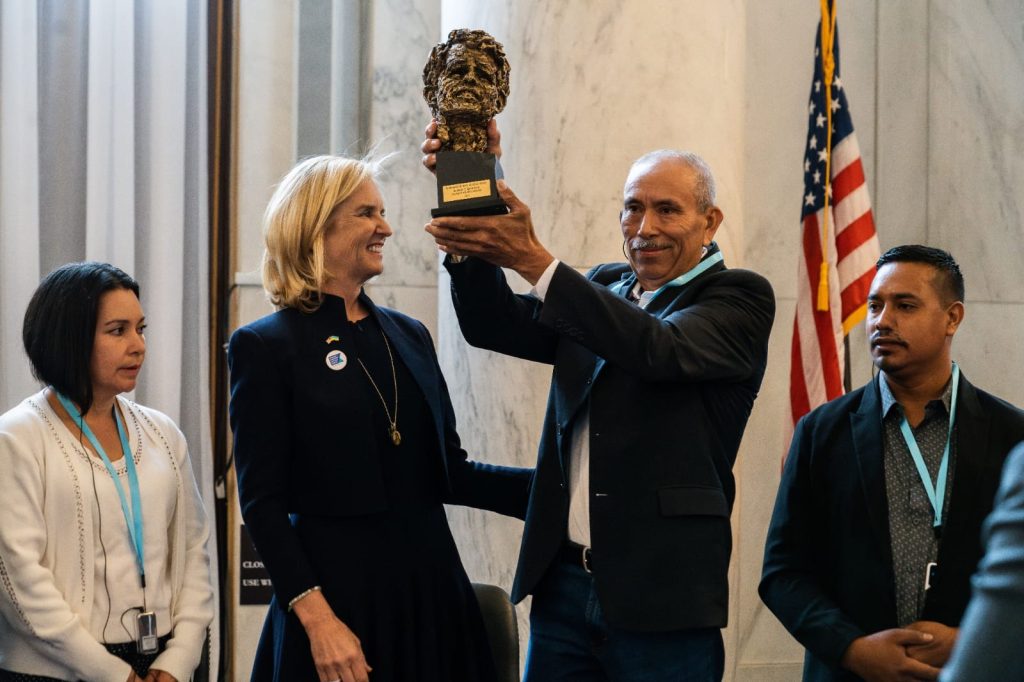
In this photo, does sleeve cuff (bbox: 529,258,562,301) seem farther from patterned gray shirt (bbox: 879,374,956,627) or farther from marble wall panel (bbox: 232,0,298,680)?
marble wall panel (bbox: 232,0,298,680)

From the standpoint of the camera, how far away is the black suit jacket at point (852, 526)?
2.89 m

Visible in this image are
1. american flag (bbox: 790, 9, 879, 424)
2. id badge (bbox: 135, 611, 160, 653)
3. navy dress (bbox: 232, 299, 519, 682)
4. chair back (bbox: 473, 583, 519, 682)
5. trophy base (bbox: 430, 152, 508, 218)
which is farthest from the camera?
american flag (bbox: 790, 9, 879, 424)

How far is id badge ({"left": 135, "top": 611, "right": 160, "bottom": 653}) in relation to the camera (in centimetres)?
321

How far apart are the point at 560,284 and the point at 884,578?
1.15 meters

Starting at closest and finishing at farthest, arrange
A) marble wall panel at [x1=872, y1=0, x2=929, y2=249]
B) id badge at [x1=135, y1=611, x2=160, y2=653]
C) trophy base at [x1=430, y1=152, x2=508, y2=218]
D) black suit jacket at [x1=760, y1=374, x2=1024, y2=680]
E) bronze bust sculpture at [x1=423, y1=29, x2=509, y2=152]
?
trophy base at [x1=430, y1=152, x2=508, y2=218] < bronze bust sculpture at [x1=423, y1=29, x2=509, y2=152] < black suit jacket at [x1=760, y1=374, x2=1024, y2=680] < id badge at [x1=135, y1=611, x2=160, y2=653] < marble wall panel at [x1=872, y1=0, x2=929, y2=249]

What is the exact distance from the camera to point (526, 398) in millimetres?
4312

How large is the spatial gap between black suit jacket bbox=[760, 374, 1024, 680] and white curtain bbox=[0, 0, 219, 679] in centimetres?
286

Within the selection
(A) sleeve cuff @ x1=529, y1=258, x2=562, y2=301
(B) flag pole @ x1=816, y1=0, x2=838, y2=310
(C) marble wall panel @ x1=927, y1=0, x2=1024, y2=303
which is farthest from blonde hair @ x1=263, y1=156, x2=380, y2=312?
(C) marble wall panel @ x1=927, y1=0, x2=1024, y2=303

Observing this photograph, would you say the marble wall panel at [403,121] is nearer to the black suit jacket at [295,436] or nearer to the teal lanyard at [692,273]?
the black suit jacket at [295,436]

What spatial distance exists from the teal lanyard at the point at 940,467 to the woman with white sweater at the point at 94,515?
2.01 m

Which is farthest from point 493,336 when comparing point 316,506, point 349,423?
point 316,506

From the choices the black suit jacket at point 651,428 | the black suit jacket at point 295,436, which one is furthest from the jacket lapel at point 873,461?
the black suit jacket at point 295,436

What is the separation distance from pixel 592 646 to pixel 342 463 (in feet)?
2.37

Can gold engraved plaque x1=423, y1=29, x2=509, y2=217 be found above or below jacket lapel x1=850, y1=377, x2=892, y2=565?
above
